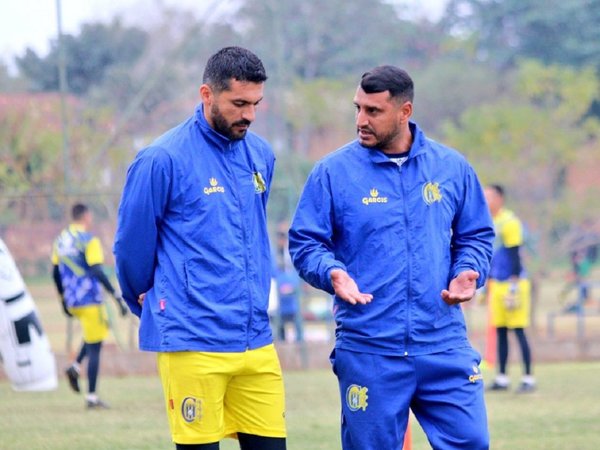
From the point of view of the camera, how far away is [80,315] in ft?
44.5

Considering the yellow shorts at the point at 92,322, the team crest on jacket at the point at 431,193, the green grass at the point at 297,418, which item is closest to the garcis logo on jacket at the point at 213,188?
the team crest on jacket at the point at 431,193

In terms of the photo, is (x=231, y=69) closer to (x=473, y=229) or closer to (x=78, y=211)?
(x=473, y=229)

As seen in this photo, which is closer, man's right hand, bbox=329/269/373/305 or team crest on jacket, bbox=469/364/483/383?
man's right hand, bbox=329/269/373/305

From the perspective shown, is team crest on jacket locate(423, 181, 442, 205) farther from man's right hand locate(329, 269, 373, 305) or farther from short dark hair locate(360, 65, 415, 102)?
man's right hand locate(329, 269, 373, 305)

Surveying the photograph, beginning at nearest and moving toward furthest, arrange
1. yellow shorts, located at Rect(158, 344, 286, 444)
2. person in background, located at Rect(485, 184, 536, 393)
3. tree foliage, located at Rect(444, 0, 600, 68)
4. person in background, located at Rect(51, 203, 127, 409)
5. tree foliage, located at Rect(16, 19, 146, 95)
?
yellow shorts, located at Rect(158, 344, 286, 444) < person in background, located at Rect(51, 203, 127, 409) < person in background, located at Rect(485, 184, 536, 393) < tree foliage, located at Rect(16, 19, 146, 95) < tree foliage, located at Rect(444, 0, 600, 68)

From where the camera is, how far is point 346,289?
18.7ft

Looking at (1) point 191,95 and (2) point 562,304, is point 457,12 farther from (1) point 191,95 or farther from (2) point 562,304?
(1) point 191,95

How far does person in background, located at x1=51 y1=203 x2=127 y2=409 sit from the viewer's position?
13.3 metres

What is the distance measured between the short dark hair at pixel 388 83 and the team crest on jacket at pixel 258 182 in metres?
0.64

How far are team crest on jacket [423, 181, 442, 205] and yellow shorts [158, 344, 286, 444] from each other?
99 centimetres

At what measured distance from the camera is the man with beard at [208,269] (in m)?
5.81

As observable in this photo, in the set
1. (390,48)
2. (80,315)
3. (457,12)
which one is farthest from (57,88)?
(457,12)

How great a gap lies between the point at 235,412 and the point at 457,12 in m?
29.1

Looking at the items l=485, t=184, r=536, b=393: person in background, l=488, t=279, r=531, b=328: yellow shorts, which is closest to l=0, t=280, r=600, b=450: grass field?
l=485, t=184, r=536, b=393: person in background
